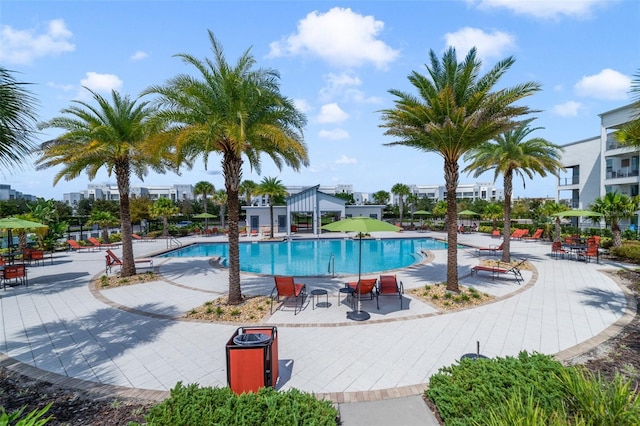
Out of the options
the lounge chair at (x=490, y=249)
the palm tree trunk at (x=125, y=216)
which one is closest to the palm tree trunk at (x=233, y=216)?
the palm tree trunk at (x=125, y=216)

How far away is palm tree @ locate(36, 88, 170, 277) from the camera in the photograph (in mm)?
11985

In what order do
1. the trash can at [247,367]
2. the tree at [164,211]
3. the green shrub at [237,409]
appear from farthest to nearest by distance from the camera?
the tree at [164,211] → the trash can at [247,367] → the green shrub at [237,409]

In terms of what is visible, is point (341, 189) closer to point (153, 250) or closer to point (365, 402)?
point (153, 250)

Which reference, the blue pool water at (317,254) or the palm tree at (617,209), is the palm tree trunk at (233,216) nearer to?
the blue pool water at (317,254)

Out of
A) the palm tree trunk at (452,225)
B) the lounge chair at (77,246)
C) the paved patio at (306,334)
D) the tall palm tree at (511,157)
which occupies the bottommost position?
the paved patio at (306,334)

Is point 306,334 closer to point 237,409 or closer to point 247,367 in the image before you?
point 247,367

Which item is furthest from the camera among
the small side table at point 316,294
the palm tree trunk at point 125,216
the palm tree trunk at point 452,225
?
the palm tree trunk at point 125,216

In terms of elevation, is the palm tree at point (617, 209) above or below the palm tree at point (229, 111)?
below

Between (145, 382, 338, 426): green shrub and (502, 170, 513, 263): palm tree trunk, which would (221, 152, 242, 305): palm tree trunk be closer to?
(145, 382, 338, 426): green shrub

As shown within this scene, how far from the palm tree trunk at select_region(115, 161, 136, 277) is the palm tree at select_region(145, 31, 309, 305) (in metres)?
5.15

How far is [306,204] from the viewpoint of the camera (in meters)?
33.9

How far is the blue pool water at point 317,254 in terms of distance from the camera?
58.9 feet

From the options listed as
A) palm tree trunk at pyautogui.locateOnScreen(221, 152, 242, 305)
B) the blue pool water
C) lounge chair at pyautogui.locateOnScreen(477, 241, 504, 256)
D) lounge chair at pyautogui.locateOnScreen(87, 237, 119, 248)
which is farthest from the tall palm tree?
lounge chair at pyautogui.locateOnScreen(87, 237, 119, 248)

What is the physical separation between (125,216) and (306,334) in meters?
10.5
